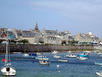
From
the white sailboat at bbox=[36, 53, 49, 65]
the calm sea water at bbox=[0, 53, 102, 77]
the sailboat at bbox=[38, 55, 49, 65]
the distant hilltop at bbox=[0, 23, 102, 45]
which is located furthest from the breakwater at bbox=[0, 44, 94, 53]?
the calm sea water at bbox=[0, 53, 102, 77]

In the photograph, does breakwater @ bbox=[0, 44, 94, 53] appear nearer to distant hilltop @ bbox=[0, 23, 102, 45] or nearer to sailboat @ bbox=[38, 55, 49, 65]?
distant hilltop @ bbox=[0, 23, 102, 45]

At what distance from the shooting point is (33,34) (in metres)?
165

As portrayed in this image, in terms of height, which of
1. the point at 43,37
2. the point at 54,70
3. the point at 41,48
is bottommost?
the point at 54,70

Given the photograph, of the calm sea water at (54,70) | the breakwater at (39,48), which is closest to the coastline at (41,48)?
the breakwater at (39,48)

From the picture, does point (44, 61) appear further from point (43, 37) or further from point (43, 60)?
point (43, 37)

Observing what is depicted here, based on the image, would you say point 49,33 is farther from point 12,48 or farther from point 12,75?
point 12,75

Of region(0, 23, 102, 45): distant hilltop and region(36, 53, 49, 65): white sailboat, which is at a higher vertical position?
region(0, 23, 102, 45): distant hilltop

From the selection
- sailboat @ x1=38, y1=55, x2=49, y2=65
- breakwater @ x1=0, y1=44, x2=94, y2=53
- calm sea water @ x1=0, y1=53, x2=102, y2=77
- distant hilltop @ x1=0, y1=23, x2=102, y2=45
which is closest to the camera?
calm sea water @ x1=0, y1=53, x2=102, y2=77

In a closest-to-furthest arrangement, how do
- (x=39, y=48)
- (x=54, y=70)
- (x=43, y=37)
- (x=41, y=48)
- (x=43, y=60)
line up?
1. (x=54, y=70)
2. (x=43, y=60)
3. (x=39, y=48)
4. (x=41, y=48)
5. (x=43, y=37)

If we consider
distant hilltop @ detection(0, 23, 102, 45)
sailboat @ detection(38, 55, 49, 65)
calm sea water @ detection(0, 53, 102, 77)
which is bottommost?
calm sea water @ detection(0, 53, 102, 77)

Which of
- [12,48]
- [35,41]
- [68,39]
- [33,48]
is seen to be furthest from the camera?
[68,39]

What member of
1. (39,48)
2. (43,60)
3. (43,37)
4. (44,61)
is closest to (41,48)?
(39,48)

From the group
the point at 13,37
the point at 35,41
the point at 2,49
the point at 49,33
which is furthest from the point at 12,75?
the point at 49,33

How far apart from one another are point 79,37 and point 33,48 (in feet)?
213
